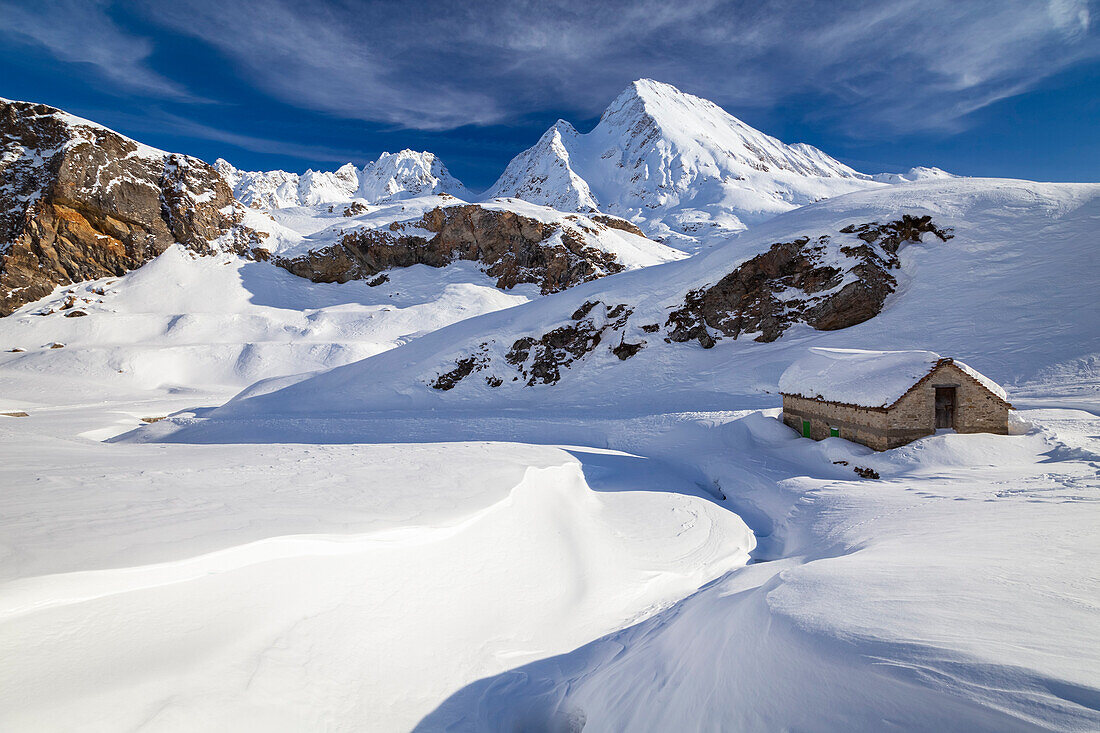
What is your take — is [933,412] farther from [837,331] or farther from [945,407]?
[837,331]

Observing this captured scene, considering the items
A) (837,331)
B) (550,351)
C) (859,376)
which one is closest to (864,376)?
(859,376)

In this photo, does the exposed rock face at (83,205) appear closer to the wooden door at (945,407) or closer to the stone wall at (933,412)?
the stone wall at (933,412)

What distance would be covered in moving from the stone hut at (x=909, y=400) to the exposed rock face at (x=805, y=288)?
37.6 ft

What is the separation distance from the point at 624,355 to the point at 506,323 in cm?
892

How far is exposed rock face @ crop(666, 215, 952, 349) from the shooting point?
2394cm

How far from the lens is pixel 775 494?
11594 mm

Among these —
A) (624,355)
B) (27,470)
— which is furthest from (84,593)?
(624,355)

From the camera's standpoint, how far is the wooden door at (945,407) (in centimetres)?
1247

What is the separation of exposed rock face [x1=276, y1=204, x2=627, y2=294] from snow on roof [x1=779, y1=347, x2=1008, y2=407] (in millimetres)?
34438

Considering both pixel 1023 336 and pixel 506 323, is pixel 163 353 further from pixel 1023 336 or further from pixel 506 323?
pixel 1023 336

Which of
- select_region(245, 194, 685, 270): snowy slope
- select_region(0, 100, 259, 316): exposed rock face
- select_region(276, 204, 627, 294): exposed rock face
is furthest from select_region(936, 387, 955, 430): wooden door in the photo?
select_region(0, 100, 259, 316): exposed rock face

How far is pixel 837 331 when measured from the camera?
23.4 meters

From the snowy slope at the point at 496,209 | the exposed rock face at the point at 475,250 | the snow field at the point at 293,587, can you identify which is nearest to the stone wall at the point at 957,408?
the snow field at the point at 293,587

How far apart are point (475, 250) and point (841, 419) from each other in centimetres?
4957
